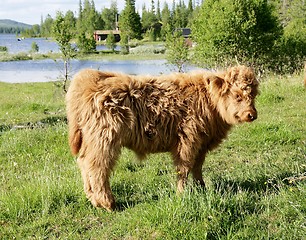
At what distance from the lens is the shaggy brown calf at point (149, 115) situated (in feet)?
14.5

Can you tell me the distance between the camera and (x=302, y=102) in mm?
10836

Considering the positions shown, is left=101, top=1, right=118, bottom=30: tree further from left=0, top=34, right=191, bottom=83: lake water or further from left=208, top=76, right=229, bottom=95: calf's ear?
left=208, top=76, right=229, bottom=95: calf's ear

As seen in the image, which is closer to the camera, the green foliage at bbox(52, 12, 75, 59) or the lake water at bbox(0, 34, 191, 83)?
the green foliage at bbox(52, 12, 75, 59)

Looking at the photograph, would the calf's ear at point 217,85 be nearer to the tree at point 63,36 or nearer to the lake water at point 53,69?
the tree at point 63,36

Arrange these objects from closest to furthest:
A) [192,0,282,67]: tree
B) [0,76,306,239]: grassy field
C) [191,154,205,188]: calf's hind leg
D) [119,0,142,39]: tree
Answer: [0,76,306,239]: grassy field < [191,154,205,188]: calf's hind leg < [192,0,282,67]: tree < [119,0,142,39]: tree

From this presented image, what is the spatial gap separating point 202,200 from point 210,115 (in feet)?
4.15

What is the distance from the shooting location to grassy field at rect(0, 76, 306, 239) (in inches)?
150

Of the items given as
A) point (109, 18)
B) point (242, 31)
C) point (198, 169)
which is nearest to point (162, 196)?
point (198, 169)

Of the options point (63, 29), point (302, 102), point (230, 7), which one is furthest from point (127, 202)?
point (230, 7)

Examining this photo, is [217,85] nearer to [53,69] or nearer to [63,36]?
[63,36]

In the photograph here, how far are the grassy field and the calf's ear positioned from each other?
1.13 meters

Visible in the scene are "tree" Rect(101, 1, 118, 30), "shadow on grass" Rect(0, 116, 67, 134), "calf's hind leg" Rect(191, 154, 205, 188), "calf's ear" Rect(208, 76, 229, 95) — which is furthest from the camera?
"tree" Rect(101, 1, 118, 30)

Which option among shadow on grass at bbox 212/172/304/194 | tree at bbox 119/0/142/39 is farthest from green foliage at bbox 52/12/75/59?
tree at bbox 119/0/142/39

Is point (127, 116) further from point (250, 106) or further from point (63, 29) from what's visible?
point (63, 29)
